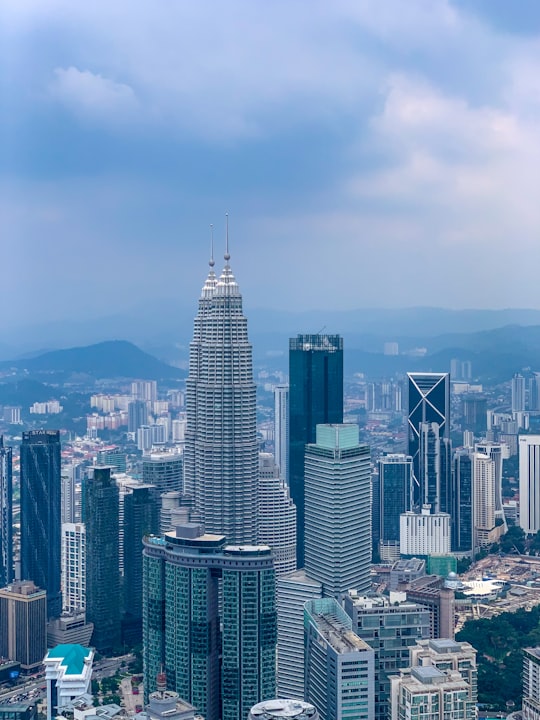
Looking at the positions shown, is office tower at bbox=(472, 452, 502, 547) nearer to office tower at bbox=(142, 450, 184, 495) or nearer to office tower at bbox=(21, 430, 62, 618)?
office tower at bbox=(142, 450, 184, 495)

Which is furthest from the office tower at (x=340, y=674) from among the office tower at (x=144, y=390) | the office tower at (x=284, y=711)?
the office tower at (x=144, y=390)

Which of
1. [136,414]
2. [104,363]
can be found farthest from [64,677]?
[136,414]

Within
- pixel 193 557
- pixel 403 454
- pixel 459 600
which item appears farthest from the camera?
pixel 403 454

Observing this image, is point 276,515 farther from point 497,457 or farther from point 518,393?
point 518,393

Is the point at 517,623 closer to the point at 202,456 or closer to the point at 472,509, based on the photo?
the point at 202,456

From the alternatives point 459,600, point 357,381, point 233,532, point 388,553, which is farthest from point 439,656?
point 357,381

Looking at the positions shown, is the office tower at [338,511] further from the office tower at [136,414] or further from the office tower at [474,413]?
the office tower at [474,413]
